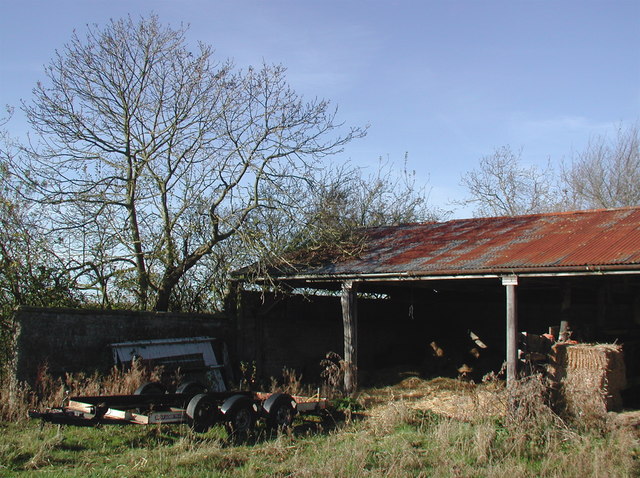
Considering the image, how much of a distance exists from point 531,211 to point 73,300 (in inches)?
936

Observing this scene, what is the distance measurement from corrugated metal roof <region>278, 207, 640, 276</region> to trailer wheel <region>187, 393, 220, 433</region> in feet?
15.1

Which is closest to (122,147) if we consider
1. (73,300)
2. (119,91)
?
(119,91)

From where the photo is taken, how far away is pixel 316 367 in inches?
634

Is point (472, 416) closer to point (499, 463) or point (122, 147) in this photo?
point (499, 463)

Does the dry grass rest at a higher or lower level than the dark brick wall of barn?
lower

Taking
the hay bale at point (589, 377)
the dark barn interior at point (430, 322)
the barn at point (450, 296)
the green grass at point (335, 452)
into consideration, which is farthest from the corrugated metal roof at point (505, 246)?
the green grass at point (335, 452)

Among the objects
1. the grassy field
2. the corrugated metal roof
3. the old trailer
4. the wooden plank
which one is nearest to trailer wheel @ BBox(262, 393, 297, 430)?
the old trailer

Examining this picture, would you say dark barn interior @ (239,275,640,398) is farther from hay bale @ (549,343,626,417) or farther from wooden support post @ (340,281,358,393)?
hay bale @ (549,343,626,417)

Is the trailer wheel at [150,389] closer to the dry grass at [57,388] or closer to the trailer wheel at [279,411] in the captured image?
the dry grass at [57,388]

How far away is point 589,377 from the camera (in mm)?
9672

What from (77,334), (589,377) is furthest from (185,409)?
(589,377)

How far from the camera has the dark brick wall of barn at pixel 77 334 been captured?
35.1 feet

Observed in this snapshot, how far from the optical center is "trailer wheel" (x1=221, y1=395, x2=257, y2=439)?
878 centimetres

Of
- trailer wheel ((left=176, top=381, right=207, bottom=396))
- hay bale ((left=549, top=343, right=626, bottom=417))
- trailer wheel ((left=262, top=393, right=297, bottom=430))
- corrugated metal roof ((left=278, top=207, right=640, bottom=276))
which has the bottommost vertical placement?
trailer wheel ((left=262, top=393, right=297, bottom=430))
